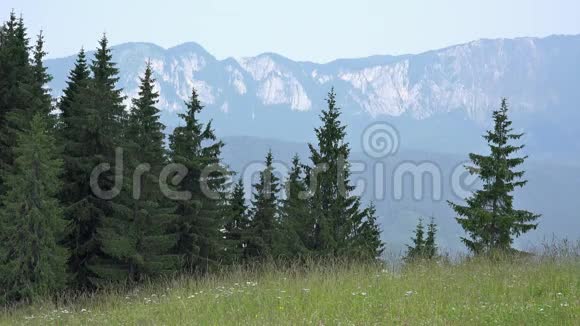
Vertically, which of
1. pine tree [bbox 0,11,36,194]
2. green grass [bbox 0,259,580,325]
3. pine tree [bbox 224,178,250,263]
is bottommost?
pine tree [bbox 224,178,250,263]

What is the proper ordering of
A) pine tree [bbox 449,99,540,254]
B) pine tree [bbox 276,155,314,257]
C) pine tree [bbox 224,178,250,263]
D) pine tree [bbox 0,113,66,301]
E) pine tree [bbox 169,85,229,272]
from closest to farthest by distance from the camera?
pine tree [bbox 0,113,66,301] < pine tree [bbox 449,99,540,254] < pine tree [bbox 276,155,314,257] < pine tree [bbox 169,85,229,272] < pine tree [bbox 224,178,250,263]

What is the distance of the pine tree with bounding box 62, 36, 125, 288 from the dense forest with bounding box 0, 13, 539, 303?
67mm

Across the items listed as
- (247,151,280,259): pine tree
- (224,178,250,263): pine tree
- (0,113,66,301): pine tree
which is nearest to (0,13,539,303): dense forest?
(0,113,66,301): pine tree

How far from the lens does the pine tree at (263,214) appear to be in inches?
1656

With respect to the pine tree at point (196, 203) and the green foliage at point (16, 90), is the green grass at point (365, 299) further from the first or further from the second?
the pine tree at point (196, 203)

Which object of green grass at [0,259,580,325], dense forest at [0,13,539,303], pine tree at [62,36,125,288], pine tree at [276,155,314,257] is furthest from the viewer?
pine tree at [276,155,314,257]

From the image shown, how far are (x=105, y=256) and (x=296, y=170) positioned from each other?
13954 mm

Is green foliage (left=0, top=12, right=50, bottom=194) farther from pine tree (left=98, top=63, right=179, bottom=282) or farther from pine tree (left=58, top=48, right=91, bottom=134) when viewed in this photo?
pine tree (left=98, top=63, right=179, bottom=282)

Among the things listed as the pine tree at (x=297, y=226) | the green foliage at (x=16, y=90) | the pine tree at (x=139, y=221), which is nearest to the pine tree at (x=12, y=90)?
the green foliage at (x=16, y=90)

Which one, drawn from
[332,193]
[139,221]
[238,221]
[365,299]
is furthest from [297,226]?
[365,299]

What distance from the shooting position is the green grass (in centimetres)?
701

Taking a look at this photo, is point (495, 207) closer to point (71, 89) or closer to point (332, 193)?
point (332, 193)

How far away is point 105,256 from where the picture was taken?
27.7 metres

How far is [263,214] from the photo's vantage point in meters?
43.1
